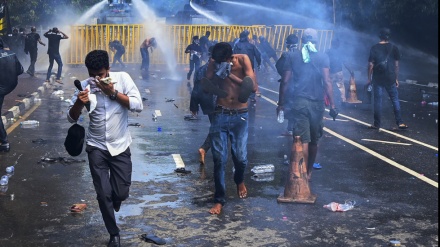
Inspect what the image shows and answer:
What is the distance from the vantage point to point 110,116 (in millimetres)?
6723

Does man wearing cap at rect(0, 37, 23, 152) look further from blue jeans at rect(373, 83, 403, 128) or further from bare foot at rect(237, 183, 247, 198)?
blue jeans at rect(373, 83, 403, 128)

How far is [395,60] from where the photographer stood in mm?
14516

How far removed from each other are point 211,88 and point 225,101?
211 mm

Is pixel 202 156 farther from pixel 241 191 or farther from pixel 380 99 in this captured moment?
pixel 380 99

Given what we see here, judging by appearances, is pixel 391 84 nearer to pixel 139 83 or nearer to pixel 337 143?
pixel 337 143

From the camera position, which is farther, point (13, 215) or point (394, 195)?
point (394, 195)

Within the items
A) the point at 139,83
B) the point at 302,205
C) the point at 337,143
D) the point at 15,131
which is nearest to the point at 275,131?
the point at 337,143

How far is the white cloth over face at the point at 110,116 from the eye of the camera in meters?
6.69

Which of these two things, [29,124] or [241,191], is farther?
[29,124]

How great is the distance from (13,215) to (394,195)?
170 inches

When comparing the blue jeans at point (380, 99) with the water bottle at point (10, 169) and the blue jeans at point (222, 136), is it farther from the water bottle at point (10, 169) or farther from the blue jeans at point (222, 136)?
the water bottle at point (10, 169)

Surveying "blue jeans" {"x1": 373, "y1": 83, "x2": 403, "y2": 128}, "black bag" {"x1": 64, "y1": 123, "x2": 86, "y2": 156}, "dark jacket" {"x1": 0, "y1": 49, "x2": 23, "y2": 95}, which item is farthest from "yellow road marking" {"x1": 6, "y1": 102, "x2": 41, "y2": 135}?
"black bag" {"x1": 64, "y1": 123, "x2": 86, "y2": 156}

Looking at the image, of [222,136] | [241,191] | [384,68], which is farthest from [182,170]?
[384,68]

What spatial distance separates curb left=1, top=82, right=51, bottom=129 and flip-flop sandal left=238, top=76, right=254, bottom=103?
822cm
